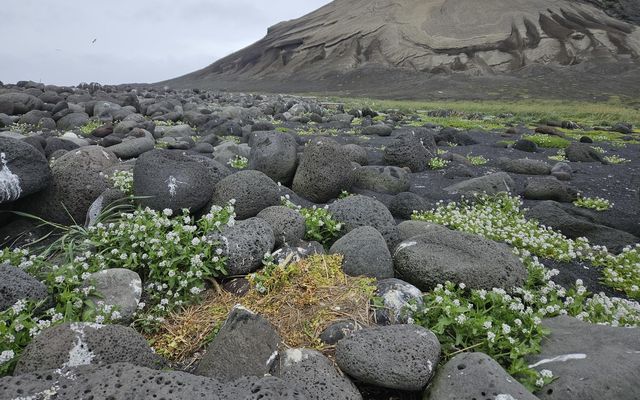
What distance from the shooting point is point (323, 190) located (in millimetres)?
8250

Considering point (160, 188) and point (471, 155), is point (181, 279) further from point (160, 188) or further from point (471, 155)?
point (471, 155)

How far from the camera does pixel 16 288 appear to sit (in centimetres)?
379

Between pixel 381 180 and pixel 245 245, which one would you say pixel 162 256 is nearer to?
pixel 245 245

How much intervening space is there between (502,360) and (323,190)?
4959 millimetres

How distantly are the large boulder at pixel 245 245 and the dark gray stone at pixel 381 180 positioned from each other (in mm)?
4947

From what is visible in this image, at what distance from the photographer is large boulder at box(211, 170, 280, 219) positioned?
6.11m

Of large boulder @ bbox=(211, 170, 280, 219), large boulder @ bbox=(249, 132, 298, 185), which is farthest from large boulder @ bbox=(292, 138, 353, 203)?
large boulder @ bbox=(211, 170, 280, 219)

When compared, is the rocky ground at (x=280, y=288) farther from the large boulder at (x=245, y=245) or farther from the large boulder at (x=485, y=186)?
the large boulder at (x=485, y=186)

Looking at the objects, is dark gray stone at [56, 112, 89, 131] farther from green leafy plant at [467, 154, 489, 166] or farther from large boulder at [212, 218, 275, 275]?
large boulder at [212, 218, 275, 275]

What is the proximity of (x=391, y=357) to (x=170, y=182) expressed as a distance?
12.0 ft

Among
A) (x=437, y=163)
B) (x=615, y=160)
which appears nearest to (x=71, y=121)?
(x=437, y=163)

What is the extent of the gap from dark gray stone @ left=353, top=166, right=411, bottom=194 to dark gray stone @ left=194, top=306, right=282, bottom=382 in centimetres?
654

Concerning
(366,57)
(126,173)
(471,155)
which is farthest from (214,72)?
(126,173)

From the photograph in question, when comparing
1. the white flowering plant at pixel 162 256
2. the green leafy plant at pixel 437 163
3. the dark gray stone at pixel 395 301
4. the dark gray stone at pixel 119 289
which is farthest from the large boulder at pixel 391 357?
the green leafy plant at pixel 437 163
